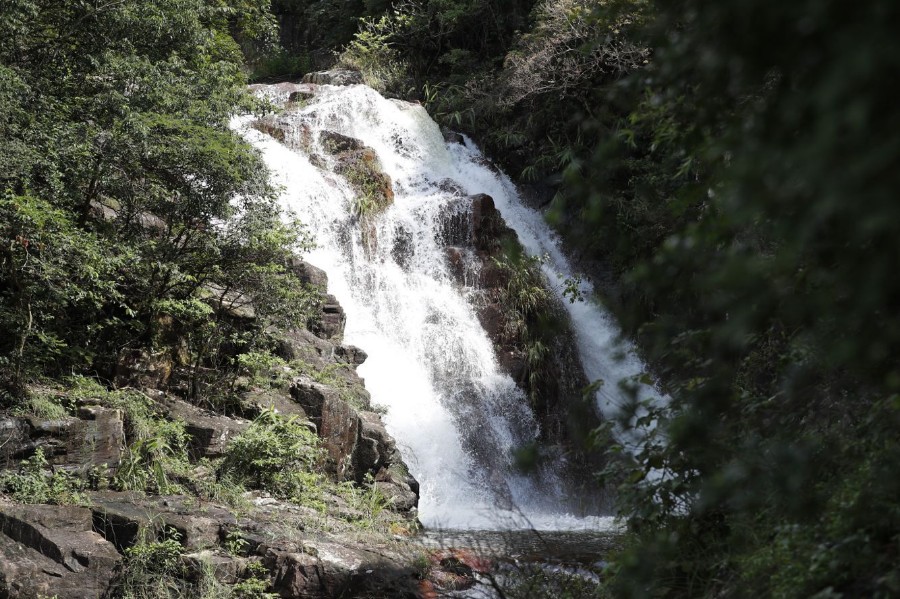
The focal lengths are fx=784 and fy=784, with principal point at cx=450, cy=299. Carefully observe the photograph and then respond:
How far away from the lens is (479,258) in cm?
1603

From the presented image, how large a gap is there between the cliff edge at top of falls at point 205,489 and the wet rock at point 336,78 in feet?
38.1

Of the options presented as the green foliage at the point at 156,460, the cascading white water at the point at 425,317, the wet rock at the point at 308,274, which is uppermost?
the green foliage at the point at 156,460

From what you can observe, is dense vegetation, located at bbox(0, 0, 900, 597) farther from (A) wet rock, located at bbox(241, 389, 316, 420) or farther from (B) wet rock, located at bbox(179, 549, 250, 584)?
(B) wet rock, located at bbox(179, 549, 250, 584)

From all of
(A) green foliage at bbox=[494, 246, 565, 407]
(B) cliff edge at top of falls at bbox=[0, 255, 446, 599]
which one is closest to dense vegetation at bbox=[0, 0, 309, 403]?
(B) cliff edge at top of falls at bbox=[0, 255, 446, 599]

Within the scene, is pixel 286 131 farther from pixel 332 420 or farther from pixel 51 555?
pixel 51 555

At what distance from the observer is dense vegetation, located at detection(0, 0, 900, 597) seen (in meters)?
1.55

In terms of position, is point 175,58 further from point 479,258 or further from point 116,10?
point 479,258

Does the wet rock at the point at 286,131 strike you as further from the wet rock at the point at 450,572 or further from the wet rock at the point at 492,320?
the wet rock at the point at 450,572

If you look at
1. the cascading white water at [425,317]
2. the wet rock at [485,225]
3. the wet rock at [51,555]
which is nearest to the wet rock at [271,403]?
the cascading white water at [425,317]

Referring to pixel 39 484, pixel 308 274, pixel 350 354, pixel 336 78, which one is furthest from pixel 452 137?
pixel 39 484

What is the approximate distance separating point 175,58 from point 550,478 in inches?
339

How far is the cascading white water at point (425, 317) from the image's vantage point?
12.4 meters

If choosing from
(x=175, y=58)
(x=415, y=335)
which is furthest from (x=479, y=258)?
(x=175, y=58)

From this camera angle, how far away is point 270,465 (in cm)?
881
